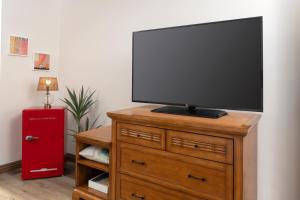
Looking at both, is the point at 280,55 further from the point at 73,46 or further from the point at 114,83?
the point at 73,46

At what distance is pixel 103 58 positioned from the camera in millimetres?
2836

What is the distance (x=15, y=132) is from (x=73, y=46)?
4.22 ft

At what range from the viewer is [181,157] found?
5.05ft

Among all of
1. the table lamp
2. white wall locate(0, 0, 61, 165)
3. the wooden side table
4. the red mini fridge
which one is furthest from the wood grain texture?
white wall locate(0, 0, 61, 165)

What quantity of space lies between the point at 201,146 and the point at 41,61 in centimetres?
252

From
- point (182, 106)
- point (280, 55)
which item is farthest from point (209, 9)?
point (182, 106)

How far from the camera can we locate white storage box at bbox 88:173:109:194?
6.66 feet

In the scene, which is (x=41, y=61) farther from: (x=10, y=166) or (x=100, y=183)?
(x=100, y=183)

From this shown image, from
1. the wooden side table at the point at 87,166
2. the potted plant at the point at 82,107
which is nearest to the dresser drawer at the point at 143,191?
the wooden side table at the point at 87,166

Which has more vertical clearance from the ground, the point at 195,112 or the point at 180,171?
the point at 195,112

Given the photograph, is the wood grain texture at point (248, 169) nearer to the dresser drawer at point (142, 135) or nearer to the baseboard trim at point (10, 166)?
the dresser drawer at point (142, 135)

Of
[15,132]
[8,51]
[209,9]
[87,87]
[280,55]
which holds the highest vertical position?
[209,9]

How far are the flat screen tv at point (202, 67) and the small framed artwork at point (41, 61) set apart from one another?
1.71 m

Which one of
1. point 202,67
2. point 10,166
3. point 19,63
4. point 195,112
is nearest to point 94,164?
point 195,112
